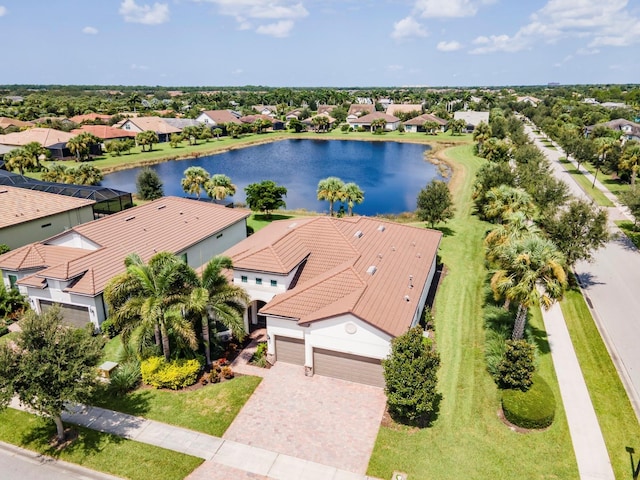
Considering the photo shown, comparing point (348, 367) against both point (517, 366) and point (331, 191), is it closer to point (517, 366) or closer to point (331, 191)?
point (517, 366)

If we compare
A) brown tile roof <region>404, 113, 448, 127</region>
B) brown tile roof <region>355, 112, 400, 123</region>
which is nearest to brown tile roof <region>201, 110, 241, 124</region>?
brown tile roof <region>355, 112, 400, 123</region>

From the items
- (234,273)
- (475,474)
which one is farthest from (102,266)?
(475,474)

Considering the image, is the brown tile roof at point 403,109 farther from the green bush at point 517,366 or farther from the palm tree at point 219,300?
the palm tree at point 219,300

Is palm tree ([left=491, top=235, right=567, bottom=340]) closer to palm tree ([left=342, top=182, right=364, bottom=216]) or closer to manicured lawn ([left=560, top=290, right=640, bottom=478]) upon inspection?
manicured lawn ([left=560, top=290, right=640, bottom=478])

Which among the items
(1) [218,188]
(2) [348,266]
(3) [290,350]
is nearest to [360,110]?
(1) [218,188]

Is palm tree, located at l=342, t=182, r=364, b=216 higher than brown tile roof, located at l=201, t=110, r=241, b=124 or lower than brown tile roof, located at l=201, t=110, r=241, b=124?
lower

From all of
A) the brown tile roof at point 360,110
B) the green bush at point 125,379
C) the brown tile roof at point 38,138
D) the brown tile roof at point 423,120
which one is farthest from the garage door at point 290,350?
the brown tile roof at point 360,110
